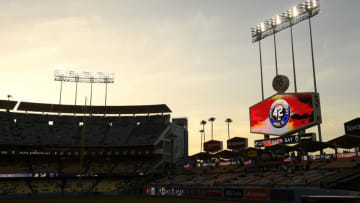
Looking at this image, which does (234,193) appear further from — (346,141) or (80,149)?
(80,149)

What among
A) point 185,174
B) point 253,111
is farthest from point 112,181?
point 253,111

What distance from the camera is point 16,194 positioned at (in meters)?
57.7

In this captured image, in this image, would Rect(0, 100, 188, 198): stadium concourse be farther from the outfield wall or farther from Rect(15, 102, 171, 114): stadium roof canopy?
the outfield wall

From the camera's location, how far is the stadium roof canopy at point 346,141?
37.1 meters

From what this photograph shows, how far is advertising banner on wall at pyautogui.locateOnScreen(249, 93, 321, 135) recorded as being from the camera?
38.7m

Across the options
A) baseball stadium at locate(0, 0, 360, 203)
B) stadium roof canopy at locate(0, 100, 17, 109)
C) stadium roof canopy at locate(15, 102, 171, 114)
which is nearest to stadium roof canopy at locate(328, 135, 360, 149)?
baseball stadium at locate(0, 0, 360, 203)

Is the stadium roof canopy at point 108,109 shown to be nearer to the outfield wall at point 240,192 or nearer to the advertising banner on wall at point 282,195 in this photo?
the outfield wall at point 240,192

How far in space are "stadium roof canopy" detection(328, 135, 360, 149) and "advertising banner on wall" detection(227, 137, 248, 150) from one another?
56.4 ft

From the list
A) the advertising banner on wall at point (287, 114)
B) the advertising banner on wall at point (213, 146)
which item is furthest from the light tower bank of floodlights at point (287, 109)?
the advertising banner on wall at point (213, 146)

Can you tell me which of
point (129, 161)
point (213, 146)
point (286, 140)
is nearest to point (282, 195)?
point (286, 140)

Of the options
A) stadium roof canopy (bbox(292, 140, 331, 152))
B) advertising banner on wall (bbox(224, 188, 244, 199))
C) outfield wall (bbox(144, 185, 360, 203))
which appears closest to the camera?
outfield wall (bbox(144, 185, 360, 203))

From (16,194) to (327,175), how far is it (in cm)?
5150

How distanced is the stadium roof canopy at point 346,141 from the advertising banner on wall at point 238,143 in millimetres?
17195

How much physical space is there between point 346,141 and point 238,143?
20722 millimetres
